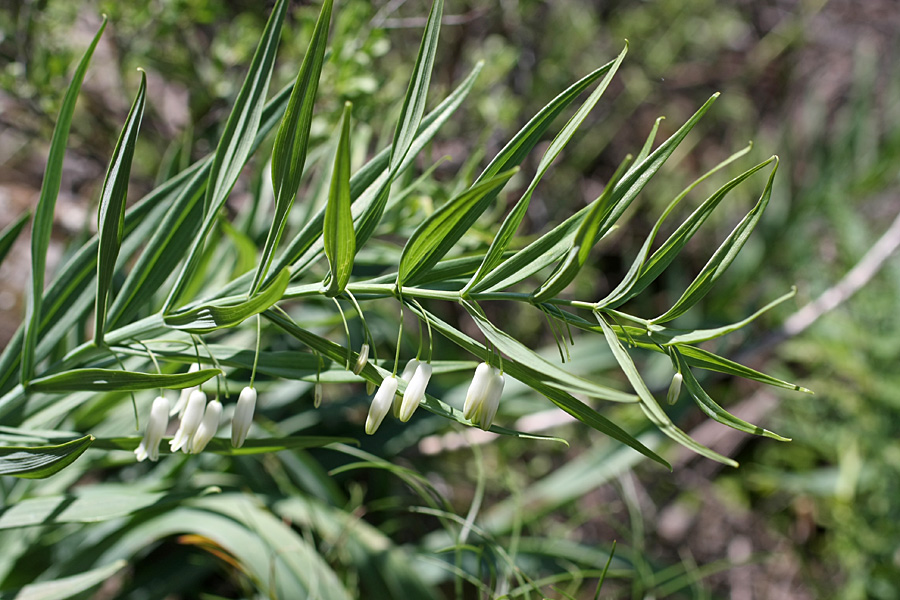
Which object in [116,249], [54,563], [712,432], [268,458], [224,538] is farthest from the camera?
[712,432]

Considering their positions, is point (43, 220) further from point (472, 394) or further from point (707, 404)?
point (707, 404)

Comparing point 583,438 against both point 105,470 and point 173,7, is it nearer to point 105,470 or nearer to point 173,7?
point 105,470

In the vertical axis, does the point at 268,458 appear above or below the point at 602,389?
below

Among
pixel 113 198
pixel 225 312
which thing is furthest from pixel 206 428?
pixel 113 198

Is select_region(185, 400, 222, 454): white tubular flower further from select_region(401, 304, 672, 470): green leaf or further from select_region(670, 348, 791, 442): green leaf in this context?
select_region(670, 348, 791, 442): green leaf

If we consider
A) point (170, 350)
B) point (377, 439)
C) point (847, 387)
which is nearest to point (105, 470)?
point (377, 439)

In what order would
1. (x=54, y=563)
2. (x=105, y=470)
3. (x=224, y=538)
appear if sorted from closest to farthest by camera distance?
(x=224, y=538)
(x=54, y=563)
(x=105, y=470)

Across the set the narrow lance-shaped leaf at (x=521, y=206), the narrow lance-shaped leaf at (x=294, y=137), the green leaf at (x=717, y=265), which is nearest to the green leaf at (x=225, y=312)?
the narrow lance-shaped leaf at (x=294, y=137)
